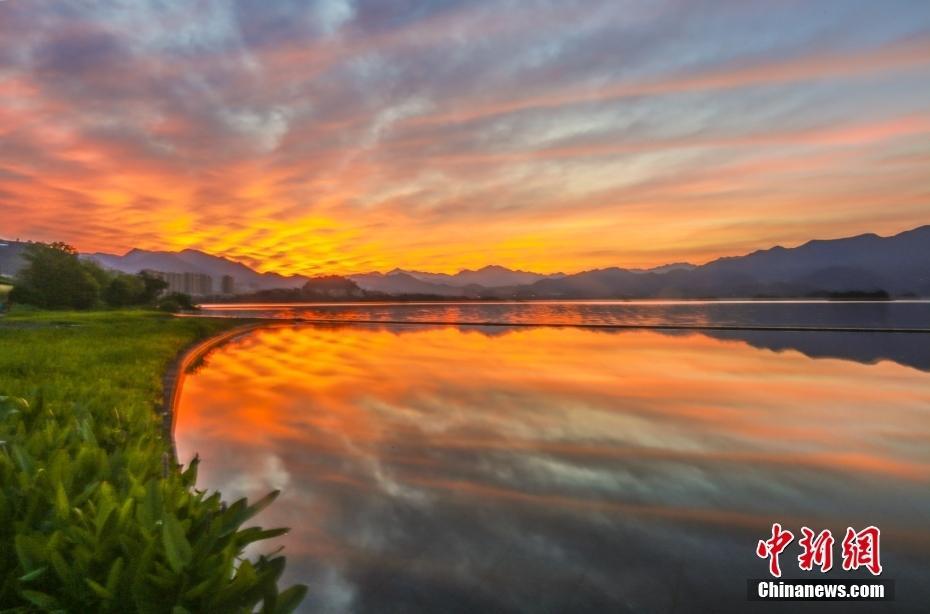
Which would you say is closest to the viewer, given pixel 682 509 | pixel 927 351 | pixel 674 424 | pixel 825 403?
pixel 682 509

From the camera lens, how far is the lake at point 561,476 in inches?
168

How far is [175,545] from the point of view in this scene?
7.56 ft

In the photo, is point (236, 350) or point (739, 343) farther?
point (739, 343)

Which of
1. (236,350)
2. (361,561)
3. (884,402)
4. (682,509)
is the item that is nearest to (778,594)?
(682,509)

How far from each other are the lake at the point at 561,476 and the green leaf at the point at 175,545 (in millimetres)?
1967

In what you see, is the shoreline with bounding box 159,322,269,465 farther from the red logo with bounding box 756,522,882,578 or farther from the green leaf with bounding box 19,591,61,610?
the red logo with bounding box 756,522,882,578

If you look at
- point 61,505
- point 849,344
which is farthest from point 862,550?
point 849,344

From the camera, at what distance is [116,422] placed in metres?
5.06

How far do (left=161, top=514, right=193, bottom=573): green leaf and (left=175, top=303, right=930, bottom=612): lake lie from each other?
197 centimetres

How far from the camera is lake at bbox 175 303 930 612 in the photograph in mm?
4277

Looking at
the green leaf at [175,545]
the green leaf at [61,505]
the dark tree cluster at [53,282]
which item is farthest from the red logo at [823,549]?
the dark tree cluster at [53,282]

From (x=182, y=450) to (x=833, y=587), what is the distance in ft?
25.7

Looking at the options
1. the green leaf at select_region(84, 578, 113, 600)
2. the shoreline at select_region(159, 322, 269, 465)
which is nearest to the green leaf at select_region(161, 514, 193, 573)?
the green leaf at select_region(84, 578, 113, 600)

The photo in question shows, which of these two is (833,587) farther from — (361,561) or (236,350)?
(236,350)
